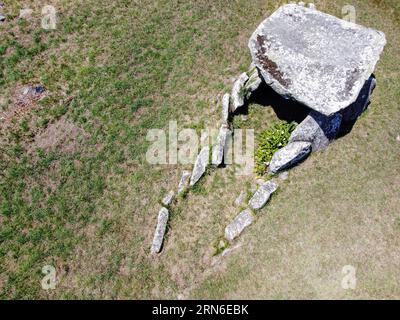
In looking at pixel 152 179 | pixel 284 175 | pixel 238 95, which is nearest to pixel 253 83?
pixel 238 95

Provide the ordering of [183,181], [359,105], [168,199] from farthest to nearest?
[359,105] < [183,181] < [168,199]

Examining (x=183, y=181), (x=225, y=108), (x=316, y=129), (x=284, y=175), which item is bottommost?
(x=284, y=175)

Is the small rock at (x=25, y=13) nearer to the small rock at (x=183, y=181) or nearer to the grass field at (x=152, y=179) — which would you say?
the grass field at (x=152, y=179)

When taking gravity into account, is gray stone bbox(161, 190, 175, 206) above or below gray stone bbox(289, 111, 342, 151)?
below

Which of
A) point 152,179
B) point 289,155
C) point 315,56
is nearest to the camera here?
point 289,155

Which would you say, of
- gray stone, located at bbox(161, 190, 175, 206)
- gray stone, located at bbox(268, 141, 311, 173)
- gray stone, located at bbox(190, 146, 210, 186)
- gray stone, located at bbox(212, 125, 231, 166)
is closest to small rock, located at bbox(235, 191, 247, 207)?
gray stone, located at bbox(268, 141, 311, 173)

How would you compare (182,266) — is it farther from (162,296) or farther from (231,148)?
(231,148)

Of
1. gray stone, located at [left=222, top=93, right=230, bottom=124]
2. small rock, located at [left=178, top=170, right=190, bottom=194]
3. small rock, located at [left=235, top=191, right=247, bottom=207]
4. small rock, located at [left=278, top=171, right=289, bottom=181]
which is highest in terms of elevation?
gray stone, located at [left=222, top=93, right=230, bottom=124]

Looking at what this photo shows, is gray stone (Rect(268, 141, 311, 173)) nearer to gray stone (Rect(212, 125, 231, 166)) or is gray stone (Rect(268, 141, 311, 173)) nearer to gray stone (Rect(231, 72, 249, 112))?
A: gray stone (Rect(212, 125, 231, 166))

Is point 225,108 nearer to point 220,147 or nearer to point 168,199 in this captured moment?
point 220,147
